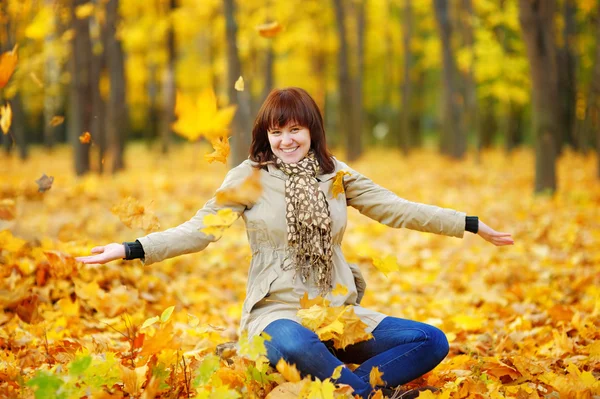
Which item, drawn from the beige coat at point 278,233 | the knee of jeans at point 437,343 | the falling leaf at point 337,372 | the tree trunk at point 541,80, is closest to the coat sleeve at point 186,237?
the beige coat at point 278,233

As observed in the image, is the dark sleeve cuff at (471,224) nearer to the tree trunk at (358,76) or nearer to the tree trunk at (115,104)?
the tree trunk at (115,104)

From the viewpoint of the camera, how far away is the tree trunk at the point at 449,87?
59.1 feet

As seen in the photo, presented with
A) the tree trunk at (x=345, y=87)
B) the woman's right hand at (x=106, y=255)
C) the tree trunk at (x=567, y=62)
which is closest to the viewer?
the woman's right hand at (x=106, y=255)

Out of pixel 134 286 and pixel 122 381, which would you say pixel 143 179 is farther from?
pixel 122 381

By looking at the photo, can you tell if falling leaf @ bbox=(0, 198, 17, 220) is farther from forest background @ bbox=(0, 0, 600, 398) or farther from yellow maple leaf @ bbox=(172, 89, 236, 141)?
yellow maple leaf @ bbox=(172, 89, 236, 141)

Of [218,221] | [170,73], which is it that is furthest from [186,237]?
[170,73]

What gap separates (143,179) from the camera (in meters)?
13.5

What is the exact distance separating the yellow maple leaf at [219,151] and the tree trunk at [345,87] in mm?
15437

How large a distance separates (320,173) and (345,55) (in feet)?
52.4

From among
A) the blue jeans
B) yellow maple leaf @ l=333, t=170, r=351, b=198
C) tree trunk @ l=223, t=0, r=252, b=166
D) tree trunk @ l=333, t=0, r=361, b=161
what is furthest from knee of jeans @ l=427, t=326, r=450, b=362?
tree trunk @ l=333, t=0, r=361, b=161

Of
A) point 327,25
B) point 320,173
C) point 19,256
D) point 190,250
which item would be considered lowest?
point 19,256

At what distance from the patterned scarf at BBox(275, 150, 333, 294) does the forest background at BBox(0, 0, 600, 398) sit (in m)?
0.34

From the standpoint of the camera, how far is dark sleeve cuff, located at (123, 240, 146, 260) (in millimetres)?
2703

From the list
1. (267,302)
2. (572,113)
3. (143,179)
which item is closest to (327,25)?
(572,113)
